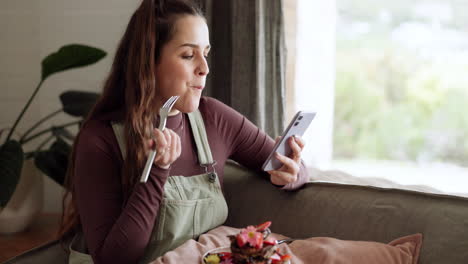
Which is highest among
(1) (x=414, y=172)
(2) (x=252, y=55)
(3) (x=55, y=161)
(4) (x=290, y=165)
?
(2) (x=252, y=55)

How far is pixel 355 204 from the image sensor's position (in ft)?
4.79

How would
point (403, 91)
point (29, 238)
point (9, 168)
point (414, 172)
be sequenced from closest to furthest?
point (9, 168) → point (29, 238) → point (414, 172) → point (403, 91)

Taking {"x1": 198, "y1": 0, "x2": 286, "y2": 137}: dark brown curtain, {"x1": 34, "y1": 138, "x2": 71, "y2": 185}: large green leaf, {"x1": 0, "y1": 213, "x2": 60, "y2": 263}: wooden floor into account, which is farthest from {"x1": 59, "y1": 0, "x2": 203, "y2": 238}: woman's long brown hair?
{"x1": 0, "y1": 213, "x2": 60, "y2": 263}: wooden floor

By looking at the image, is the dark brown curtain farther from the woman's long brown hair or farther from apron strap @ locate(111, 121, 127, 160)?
apron strap @ locate(111, 121, 127, 160)

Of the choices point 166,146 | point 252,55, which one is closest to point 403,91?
point 252,55

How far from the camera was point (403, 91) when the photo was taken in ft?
14.6

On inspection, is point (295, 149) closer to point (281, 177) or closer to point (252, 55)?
point (281, 177)

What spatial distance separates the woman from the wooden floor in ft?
3.27

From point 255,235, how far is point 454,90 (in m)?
3.62

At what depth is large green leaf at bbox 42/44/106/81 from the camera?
85.0 inches

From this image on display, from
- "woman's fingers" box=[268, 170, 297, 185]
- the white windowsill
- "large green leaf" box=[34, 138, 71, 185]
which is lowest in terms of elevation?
the white windowsill

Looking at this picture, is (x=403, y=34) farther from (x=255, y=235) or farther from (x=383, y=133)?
(x=255, y=235)

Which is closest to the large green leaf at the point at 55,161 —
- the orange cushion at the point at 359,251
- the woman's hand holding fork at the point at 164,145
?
the woman's hand holding fork at the point at 164,145

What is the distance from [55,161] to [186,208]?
110 cm
